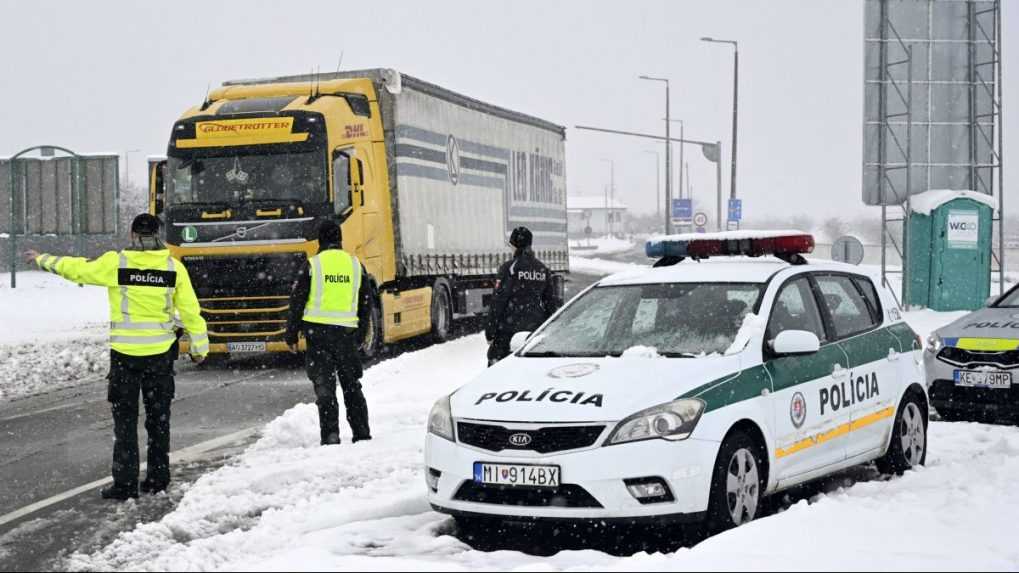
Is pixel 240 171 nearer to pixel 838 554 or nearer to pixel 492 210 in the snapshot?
pixel 492 210

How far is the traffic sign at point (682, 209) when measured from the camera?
65.8 meters

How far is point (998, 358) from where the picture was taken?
11.4 meters

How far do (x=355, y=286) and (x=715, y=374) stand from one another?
3721mm

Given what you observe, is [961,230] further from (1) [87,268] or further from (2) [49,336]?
(1) [87,268]

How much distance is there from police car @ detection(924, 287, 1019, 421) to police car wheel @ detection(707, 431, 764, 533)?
5.11 metres

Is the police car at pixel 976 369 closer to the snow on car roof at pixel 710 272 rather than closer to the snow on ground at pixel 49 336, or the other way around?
the snow on car roof at pixel 710 272

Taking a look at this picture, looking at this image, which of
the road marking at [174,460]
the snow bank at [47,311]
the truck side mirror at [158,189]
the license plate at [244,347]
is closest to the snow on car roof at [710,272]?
the road marking at [174,460]

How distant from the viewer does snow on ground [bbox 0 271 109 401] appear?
16922 mm

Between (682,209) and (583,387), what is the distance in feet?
198

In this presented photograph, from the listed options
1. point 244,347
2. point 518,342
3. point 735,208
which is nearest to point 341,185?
point 244,347

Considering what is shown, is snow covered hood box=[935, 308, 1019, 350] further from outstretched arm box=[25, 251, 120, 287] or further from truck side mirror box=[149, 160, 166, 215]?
truck side mirror box=[149, 160, 166, 215]

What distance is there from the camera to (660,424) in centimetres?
649

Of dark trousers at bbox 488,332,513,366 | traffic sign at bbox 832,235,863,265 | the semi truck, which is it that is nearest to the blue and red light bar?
dark trousers at bbox 488,332,513,366

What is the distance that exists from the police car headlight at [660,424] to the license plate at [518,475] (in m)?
0.31
